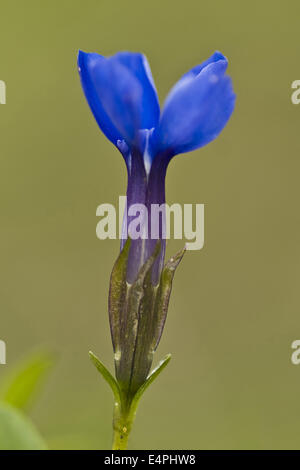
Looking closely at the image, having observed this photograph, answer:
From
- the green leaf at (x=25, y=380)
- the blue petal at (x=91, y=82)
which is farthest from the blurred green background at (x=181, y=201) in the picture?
the blue petal at (x=91, y=82)

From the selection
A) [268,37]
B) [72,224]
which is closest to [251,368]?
[72,224]

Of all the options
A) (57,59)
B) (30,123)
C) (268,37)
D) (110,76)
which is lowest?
(110,76)

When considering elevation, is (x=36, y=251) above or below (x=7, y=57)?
below

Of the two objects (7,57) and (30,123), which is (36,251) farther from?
(7,57)

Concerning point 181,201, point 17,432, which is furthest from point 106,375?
point 181,201
